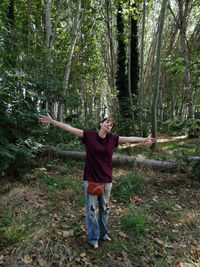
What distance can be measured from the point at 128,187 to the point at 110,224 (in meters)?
1.37

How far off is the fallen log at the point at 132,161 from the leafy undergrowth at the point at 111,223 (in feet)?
1.50

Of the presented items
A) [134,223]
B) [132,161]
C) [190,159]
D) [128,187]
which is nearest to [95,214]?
[134,223]

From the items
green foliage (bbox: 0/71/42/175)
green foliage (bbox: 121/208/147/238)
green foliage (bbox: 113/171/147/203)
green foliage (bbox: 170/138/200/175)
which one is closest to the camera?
green foliage (bbox: 121/208/147/238)

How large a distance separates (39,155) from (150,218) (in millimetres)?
4880

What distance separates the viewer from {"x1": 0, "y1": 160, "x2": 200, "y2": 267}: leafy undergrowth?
268cm

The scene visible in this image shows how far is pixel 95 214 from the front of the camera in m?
2.69

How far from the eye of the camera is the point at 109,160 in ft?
8.95

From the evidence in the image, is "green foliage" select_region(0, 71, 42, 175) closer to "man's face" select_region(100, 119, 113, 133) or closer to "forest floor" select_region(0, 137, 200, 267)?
"forest floor" select_region(0, 137, 200, 267)

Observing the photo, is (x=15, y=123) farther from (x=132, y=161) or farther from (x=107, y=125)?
(x=132, y=161)

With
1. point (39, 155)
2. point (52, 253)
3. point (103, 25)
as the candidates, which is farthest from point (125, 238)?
point (103, 25)

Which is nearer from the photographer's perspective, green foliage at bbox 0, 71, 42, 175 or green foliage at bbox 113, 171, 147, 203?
green foliage at bbox 0, 71, 42, 175

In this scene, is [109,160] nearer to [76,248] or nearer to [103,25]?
[76,248]

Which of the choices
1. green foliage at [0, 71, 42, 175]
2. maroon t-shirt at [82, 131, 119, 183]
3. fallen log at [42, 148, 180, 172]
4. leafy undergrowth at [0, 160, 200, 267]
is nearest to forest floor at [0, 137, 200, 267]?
leafy undergrowth at [0, 160, 200, 267]

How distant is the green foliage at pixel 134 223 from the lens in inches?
126
